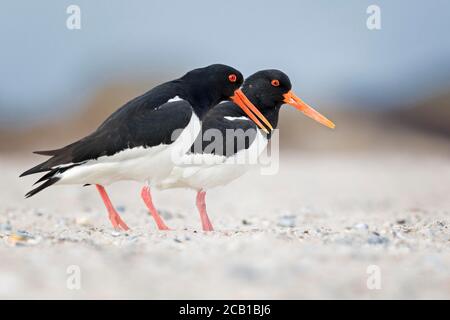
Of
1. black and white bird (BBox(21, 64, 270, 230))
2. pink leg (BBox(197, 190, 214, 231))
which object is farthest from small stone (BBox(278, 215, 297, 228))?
black and white bird (BBox(21, 64, 270, 230))

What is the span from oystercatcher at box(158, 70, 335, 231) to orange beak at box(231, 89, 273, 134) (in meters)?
0.07

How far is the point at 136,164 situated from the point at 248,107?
1.97 m

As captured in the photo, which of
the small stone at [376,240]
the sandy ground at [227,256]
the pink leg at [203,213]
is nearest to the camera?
the sandy ground at [227,256]

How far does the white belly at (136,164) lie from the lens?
290 inches

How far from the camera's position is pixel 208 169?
8070 mm

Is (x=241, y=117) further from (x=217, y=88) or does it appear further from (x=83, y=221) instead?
(x=83, y=221)

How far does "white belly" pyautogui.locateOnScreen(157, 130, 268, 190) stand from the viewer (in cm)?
793

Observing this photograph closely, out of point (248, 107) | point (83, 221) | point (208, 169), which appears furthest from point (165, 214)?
point (208, 169)

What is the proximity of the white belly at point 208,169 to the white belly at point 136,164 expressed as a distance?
0.25m

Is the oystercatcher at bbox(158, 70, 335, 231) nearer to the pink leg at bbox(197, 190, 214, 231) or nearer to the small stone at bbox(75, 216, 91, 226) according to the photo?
the pink leg at bbox(197, 190, 214, 231)

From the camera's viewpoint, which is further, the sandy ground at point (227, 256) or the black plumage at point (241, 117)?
the black plumage at point (241, 117)

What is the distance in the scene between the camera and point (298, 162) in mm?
25844

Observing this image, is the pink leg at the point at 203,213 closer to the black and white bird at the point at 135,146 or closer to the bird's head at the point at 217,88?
the black and white bird at the point at 135,146

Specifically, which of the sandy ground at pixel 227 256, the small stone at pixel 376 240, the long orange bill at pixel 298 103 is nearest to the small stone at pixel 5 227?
the sandy ground at pixel 227 256
